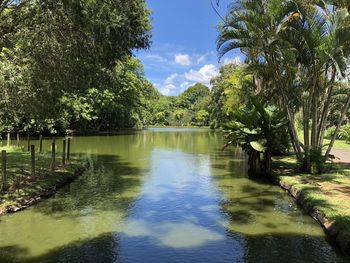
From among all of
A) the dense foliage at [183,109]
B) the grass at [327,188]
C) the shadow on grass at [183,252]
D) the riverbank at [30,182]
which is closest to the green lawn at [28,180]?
the riverbank at [30,182]

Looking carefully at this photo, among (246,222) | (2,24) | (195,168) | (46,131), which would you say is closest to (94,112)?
(46,131)

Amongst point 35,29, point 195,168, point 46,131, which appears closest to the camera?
point 35,29

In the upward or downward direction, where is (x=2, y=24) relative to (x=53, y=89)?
upward

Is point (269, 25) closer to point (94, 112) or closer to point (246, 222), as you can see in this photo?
point (246, 222)

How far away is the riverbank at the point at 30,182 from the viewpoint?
11.3m

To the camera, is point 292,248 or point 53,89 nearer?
point 292,248

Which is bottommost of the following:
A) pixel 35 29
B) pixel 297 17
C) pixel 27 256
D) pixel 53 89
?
pixel 27 256

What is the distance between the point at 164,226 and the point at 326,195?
469 centimetres

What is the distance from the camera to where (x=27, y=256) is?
25.1ft

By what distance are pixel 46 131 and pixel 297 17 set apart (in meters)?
34.8

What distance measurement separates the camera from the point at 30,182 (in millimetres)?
13273

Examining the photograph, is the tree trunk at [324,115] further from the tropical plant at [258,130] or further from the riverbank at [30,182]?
the riverbank at [30,182]

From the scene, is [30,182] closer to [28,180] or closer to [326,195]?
[28,180]

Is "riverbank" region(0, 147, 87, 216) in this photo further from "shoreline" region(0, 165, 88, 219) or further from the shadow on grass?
the shadow on grass
